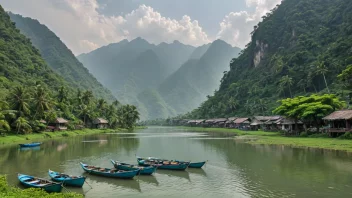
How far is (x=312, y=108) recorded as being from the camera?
48031 millimetres

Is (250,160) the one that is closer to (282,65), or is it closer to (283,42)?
(282,65)

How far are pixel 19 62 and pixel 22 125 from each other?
6200cm

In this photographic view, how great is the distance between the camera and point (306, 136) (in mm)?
49781

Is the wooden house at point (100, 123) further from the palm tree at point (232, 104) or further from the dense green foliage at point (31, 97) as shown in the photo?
the palm tree at point (232, 104)

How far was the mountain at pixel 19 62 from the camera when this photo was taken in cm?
9025

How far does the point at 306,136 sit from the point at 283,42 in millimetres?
102189

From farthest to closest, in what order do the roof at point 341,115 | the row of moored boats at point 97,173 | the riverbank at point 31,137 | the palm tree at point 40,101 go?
the palm tree at point 40,101 → the riverbank at point 31,137 → the roof at point 341,115 → the row of moored boats at point 97,173

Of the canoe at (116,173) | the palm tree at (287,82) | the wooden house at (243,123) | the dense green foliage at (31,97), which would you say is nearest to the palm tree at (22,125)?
the dense green foliage at (31,97)

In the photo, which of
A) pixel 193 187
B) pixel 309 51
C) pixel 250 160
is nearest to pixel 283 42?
pixel 309 51

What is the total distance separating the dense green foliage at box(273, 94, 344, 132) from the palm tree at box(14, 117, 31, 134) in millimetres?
50414

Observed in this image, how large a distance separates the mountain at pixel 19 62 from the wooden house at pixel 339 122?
80666mm

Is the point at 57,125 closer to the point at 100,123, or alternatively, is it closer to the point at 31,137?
the point at 31,137

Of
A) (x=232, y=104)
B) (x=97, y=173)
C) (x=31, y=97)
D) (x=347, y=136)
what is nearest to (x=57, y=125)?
(x=31, y=97)

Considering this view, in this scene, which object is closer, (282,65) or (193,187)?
(193,187)
